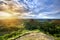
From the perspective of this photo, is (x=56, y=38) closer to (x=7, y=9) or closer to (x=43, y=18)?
(x=43, y=18)

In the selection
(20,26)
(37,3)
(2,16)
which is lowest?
(20,26)

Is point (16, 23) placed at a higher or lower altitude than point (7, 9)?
lower

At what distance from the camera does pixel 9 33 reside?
175 cm

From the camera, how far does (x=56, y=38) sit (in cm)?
175

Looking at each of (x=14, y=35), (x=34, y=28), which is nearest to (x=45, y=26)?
(x=34, y=28)

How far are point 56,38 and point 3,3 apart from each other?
0.77 m

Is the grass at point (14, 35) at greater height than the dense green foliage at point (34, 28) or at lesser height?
lesser

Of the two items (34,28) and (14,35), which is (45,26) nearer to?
(34,28)

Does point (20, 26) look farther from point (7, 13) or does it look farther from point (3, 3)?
point (3, 3)

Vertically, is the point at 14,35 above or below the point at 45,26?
below

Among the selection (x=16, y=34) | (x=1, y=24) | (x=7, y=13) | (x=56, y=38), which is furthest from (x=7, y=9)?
(x=56, y=38)

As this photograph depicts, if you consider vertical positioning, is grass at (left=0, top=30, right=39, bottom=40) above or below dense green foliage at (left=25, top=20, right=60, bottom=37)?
below

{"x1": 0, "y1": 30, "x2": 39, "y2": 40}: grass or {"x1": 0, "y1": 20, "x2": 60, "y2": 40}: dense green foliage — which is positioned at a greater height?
{"x1": 0, "y1": 20, "x2": 60, "y2": 40}: dense green foliage

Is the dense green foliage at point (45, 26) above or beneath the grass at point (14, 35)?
above
